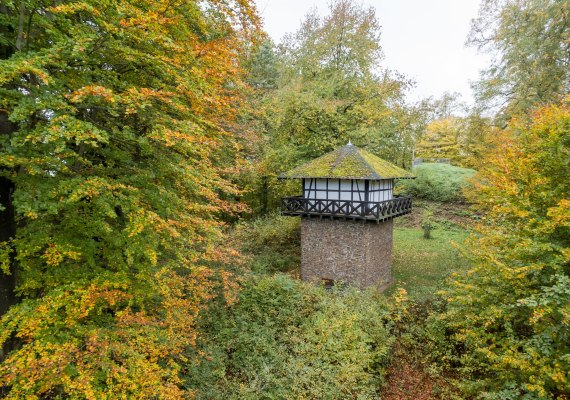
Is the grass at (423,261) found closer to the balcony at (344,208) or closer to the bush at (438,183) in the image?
the balcony at (344,208)

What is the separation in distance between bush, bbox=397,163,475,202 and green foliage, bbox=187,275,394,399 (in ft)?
59.5

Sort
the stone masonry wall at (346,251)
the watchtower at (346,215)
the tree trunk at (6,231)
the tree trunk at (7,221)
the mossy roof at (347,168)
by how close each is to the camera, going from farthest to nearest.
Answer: the stone masonry wall at (346,251) → the watchtower at (346,215) → the mossy roof at (347,168) → the tree trunk at (6,231) → the tree trunk at (7,221)

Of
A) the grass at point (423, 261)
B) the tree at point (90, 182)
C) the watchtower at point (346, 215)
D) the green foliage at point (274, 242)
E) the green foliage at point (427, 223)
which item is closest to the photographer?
the tree at point (90, 182)

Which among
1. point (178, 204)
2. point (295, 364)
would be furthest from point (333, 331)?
point (178, 204)

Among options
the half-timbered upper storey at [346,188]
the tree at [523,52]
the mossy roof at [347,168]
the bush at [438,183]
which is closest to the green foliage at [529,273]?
the half-timbered upper storey at [346,188]

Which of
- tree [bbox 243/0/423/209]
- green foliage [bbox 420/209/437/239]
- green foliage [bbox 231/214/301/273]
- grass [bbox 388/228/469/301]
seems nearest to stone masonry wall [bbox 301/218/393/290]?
grass [bbox 388/228/469/301]

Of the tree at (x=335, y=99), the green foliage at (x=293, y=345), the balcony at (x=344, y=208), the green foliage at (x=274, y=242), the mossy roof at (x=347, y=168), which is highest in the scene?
the tree at (x=335, y=99)

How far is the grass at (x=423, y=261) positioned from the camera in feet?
47.0

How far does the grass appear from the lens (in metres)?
14.3

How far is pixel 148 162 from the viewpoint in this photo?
736 centimetres

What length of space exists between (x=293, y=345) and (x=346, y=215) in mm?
5869

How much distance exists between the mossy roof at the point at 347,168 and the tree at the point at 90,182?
7206 mm

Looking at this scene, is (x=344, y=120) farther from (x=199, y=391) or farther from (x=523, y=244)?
(x=199, y=391)

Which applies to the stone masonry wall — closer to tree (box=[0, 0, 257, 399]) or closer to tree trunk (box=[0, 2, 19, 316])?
tree (box=[0, 0, 257, 399])
